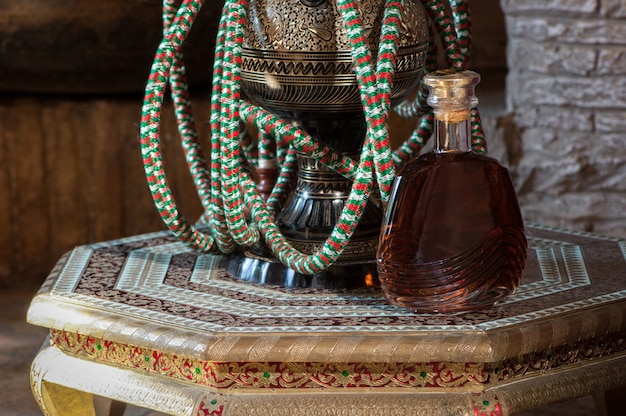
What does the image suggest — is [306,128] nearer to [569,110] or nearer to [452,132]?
[452,132]

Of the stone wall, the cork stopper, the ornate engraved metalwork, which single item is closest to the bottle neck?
the cork stopper

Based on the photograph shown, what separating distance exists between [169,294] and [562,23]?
1.09 metres

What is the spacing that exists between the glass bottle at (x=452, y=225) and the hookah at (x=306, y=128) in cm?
6

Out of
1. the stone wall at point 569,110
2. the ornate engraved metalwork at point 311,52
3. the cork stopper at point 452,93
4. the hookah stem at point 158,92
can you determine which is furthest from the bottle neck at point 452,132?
the stone wall at point 569,110

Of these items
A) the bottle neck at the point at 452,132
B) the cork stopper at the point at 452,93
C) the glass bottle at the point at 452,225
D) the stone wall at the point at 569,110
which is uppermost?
the cork stopper at the point at 452,93

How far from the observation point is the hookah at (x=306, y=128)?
3.16ft

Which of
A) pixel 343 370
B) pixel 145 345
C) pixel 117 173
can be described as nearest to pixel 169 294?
pixel 145 345

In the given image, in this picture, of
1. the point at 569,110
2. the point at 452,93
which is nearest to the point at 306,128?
the point at 452,93

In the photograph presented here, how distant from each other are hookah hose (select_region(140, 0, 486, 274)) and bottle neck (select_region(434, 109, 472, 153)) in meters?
0.05

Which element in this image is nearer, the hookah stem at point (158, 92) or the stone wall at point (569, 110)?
the hookah stem at point (158, 92)

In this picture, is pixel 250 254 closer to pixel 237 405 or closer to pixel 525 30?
pixel 237 405

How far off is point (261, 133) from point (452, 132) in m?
0.33

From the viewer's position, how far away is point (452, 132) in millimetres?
915

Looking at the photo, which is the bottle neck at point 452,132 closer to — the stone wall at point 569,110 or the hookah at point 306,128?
the hookah at point 306,128
